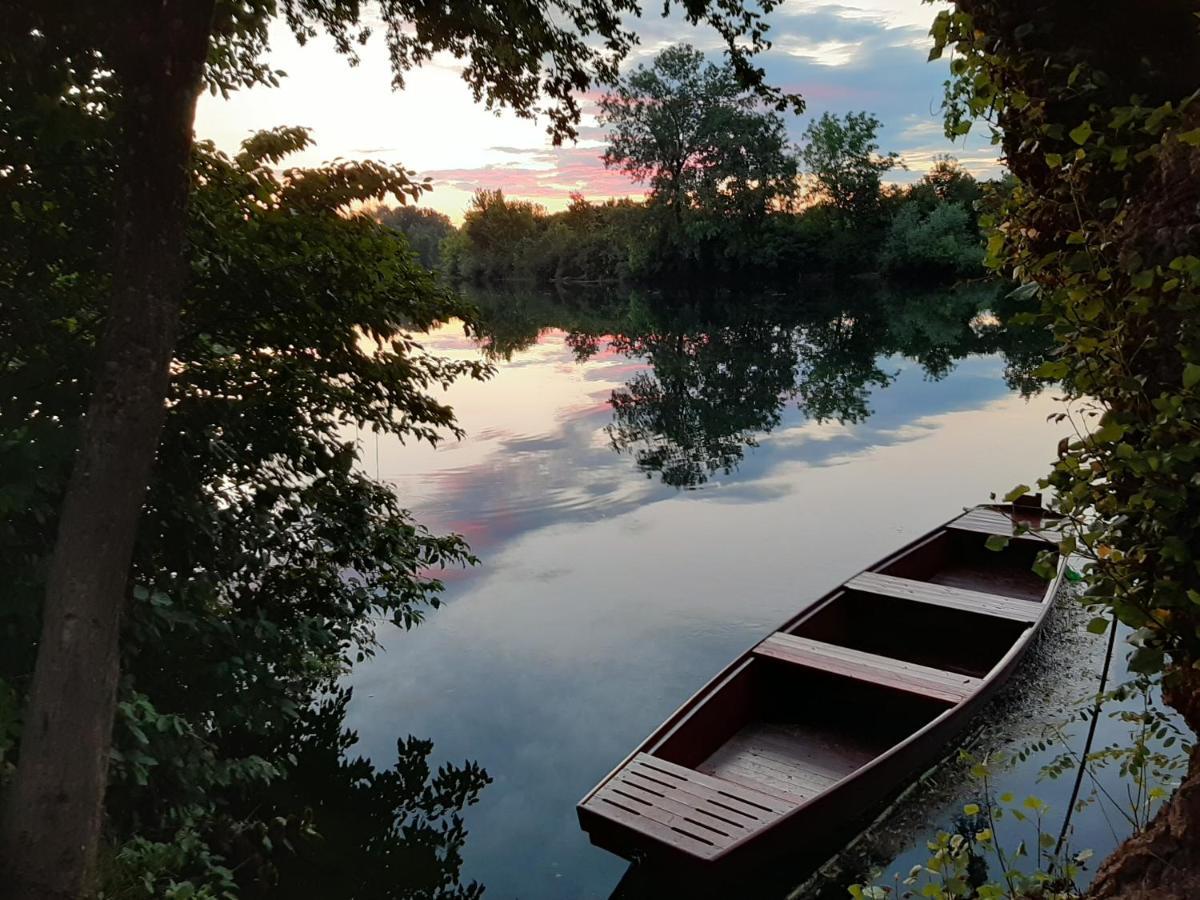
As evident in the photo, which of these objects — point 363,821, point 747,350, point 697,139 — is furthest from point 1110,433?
point 697,139

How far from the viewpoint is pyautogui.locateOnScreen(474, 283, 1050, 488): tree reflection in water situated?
1825 cm

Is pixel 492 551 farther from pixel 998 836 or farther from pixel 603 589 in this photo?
pixel 998 836

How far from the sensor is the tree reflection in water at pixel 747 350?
59.9ft

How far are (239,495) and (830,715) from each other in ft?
15.4

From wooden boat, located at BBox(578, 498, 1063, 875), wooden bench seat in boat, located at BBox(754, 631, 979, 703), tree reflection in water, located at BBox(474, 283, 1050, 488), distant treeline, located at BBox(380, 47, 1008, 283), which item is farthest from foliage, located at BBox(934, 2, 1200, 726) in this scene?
distant treeline, located at BBox(380, 47, 1008, 283)

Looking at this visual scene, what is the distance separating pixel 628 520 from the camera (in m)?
12.7

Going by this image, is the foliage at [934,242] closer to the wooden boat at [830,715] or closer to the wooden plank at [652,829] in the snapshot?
the wooden boat at [830,715]

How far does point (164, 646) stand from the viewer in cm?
483

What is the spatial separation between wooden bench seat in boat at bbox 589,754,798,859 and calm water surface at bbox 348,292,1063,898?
83cm

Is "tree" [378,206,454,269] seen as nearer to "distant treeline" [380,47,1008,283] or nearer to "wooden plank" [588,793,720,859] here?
"distant treeline" [380,47,1008,283]

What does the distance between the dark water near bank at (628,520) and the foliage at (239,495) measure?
2.67 ft

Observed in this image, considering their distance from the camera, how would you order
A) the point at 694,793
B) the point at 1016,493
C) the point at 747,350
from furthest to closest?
1. the point at 747,350
2. the point at 694,793
3. the point at 1016,493

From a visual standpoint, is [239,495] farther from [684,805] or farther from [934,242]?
[934,242]

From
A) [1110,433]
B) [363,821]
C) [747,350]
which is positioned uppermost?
[1110,433]
